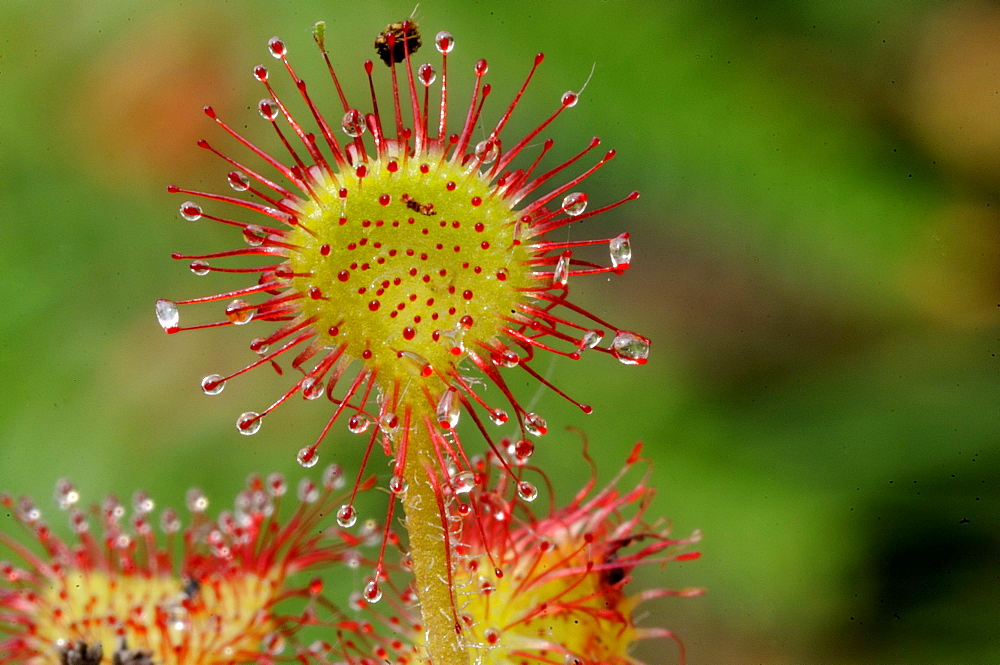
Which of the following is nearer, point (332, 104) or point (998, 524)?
point (998, 524)

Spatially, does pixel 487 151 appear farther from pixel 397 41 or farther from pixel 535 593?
pixel 535 593

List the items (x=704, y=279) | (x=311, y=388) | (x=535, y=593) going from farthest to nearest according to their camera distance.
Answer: (x=704, y=279)
(x=535, y=593)
(x=311, y=388)

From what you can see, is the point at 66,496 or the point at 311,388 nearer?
the point at 311,388

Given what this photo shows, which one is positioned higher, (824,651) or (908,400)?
(908,400)

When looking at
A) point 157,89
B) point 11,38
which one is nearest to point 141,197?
point 157,89

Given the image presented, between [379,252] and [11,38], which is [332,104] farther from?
[379,252]

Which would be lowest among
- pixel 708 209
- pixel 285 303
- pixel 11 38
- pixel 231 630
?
pixel 231 630

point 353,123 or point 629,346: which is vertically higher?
point 353,123

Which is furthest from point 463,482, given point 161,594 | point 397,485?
point 161,594
